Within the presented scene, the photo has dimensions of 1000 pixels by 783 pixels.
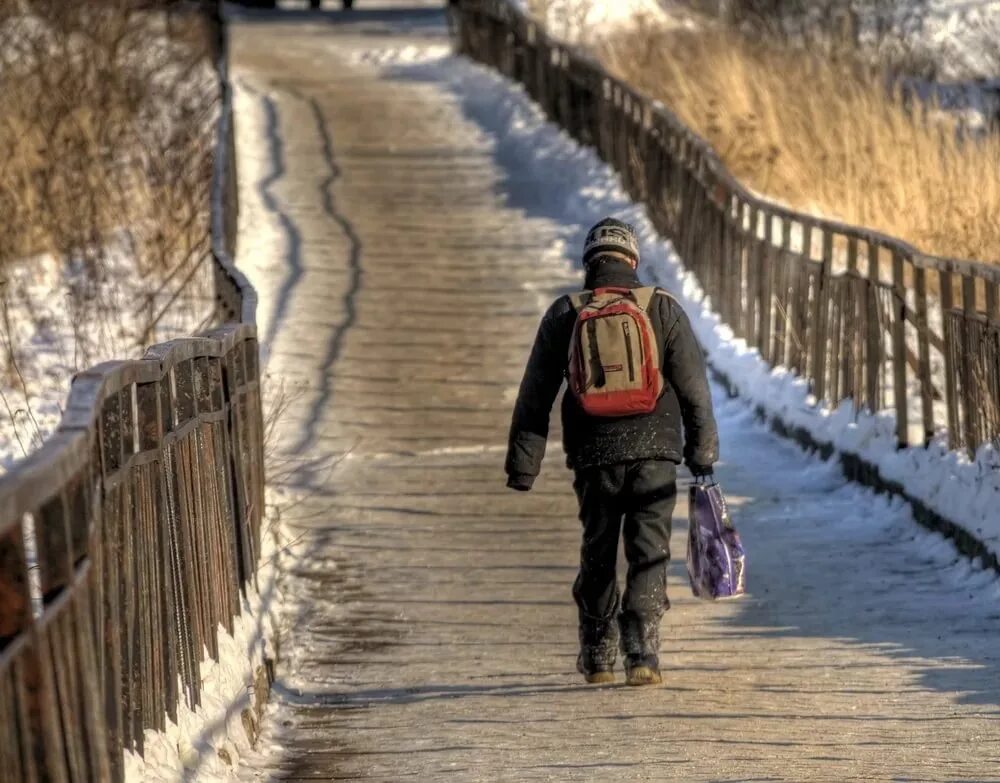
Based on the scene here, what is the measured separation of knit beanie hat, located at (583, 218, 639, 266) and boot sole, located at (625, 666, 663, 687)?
55.1 inches

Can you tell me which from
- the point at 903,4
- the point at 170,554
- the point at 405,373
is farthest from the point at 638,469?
the point at 903,4

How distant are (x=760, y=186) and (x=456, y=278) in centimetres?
282

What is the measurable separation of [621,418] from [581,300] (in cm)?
41

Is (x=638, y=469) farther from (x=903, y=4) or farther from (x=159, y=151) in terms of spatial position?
(x=903, y=4)

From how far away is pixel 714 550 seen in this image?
7.09 metres

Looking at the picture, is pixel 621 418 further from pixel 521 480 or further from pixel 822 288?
pixel 822 288

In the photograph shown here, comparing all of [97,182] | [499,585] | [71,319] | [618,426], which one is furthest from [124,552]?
[97,182]

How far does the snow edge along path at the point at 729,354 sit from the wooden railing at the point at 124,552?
10.3 ft

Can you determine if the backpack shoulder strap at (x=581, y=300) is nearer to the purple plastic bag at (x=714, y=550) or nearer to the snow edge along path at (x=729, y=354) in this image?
the purple plastic bag at (x=714, y=550)

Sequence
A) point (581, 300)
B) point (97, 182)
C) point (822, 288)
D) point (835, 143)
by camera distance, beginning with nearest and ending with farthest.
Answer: point (581, 300), point (822, 288), point (835, 143), point (97, 182)

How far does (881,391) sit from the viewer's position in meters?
11.1

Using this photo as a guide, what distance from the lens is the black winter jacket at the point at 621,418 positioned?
6.80 m

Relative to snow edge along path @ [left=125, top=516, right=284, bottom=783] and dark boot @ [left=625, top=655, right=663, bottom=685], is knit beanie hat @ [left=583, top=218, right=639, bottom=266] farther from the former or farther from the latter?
snow edge along path @ [left=125, top=516, right=284, bottom=783]

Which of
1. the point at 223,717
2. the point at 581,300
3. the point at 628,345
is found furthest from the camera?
the point at 581,300
